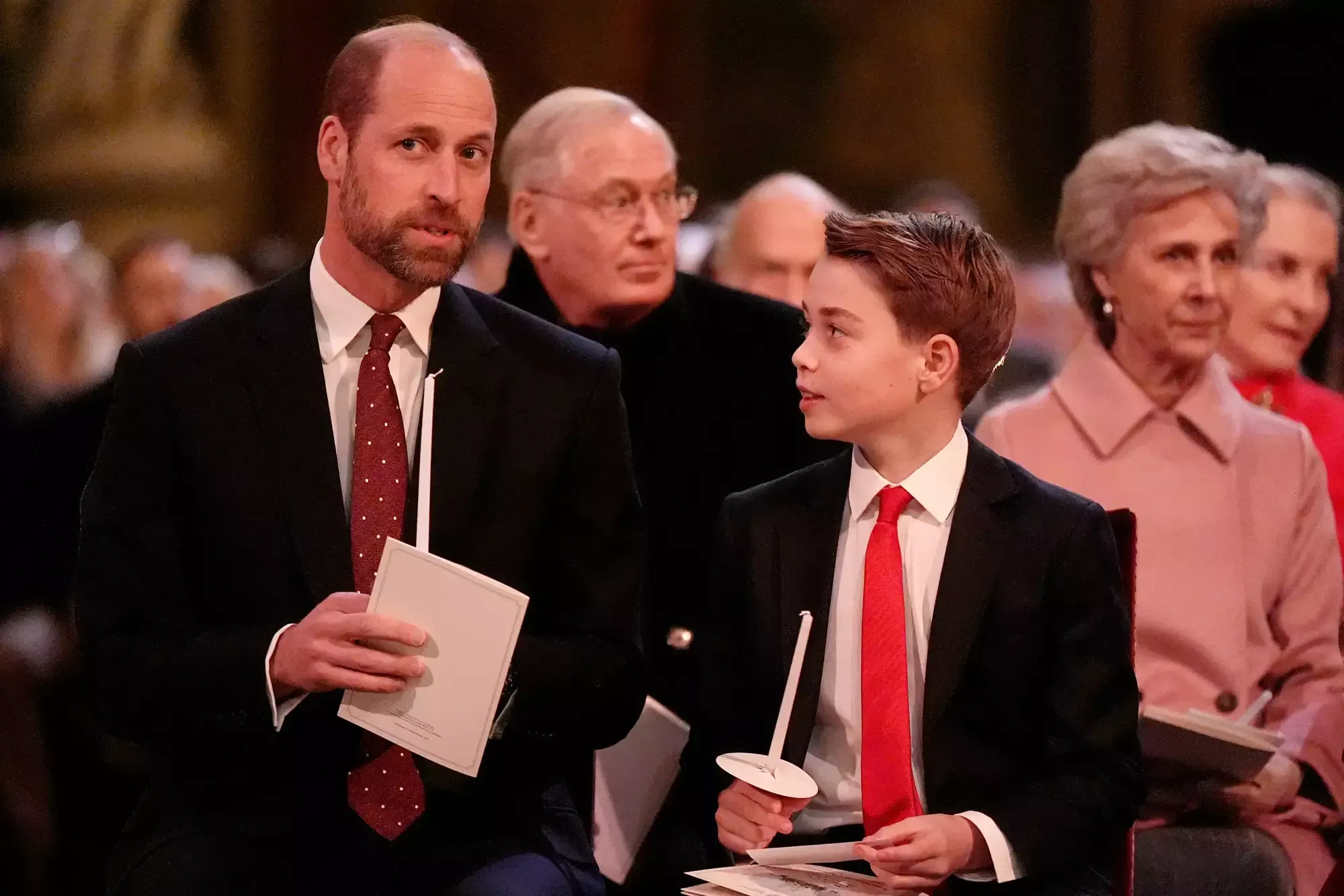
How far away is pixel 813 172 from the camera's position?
7.77 m

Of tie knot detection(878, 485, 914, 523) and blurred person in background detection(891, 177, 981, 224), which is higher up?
blurred person in background detection(891, 177, 981, 224)

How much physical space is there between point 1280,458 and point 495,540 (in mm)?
1748

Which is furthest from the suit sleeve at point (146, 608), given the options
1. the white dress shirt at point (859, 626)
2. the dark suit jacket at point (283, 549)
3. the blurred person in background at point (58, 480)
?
the blurred person in background at point (58, 480)

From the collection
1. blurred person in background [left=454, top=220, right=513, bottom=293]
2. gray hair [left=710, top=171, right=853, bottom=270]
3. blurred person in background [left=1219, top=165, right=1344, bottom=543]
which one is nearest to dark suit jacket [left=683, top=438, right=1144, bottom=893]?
blurred person in background [left=1219, top=165, right=1344, bottom=543]

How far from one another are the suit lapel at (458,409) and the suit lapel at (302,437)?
13 cm

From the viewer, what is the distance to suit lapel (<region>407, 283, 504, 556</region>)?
7.93ft

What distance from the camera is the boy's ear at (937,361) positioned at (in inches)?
97.0

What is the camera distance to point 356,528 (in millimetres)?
2381

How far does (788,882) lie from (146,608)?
104cm

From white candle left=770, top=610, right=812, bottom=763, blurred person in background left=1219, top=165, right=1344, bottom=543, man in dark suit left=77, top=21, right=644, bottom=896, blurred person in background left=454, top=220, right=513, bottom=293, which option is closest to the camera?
white candle left=770, top=610, right=812, bottom=763

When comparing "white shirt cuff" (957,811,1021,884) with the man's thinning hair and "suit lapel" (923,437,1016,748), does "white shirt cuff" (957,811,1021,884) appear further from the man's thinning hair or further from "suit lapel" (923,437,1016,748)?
the man's thinning hair

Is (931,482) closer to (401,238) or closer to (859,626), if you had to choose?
(859,626)

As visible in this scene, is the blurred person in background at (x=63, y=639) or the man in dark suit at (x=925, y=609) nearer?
the man in dark suit at (x=925, y=609)

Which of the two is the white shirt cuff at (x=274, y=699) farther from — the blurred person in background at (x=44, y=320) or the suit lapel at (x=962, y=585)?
the blurred person in background at (x=44, y=320)
